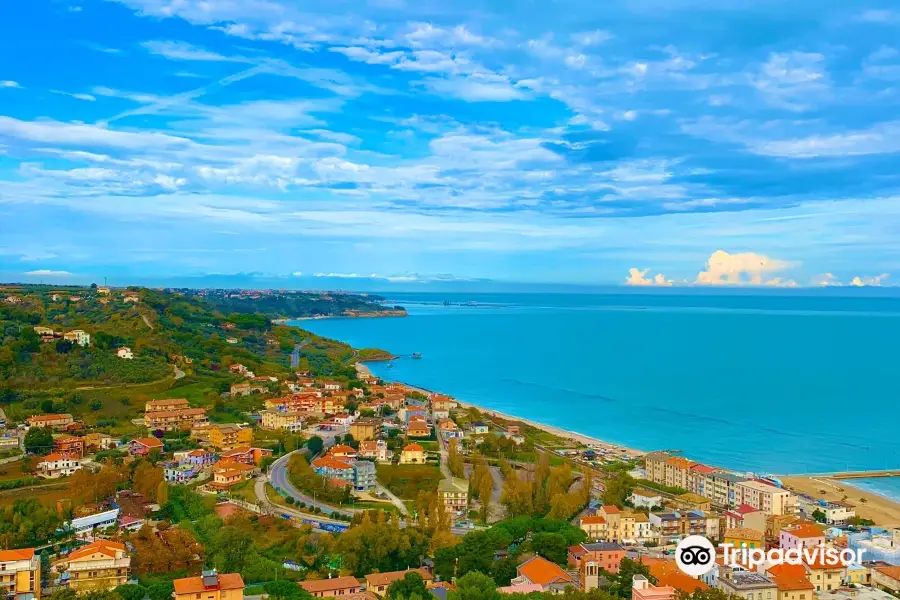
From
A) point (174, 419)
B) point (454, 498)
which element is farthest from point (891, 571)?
point (174, 419)

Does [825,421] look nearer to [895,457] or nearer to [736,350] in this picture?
[895,457]

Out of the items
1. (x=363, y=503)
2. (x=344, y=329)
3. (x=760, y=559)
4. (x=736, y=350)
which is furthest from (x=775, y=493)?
(x=344, y=329)

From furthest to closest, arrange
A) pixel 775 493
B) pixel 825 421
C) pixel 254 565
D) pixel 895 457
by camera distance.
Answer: pixel 825 421 → pixel 895 457 → pixel 775 493 → pixel 254 565

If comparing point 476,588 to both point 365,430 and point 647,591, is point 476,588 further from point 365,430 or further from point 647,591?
point 365,430

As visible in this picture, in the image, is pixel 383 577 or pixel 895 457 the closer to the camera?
pixel 383 577

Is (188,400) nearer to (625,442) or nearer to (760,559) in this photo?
(625,442)

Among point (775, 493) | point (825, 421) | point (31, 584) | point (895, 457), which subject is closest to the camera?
point (31, 584)

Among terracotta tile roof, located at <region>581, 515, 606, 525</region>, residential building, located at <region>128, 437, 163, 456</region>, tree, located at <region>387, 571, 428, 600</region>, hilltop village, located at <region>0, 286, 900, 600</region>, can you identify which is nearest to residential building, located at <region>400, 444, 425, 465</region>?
hilltop village, located at <region>0, 286, 900, 600</region>
